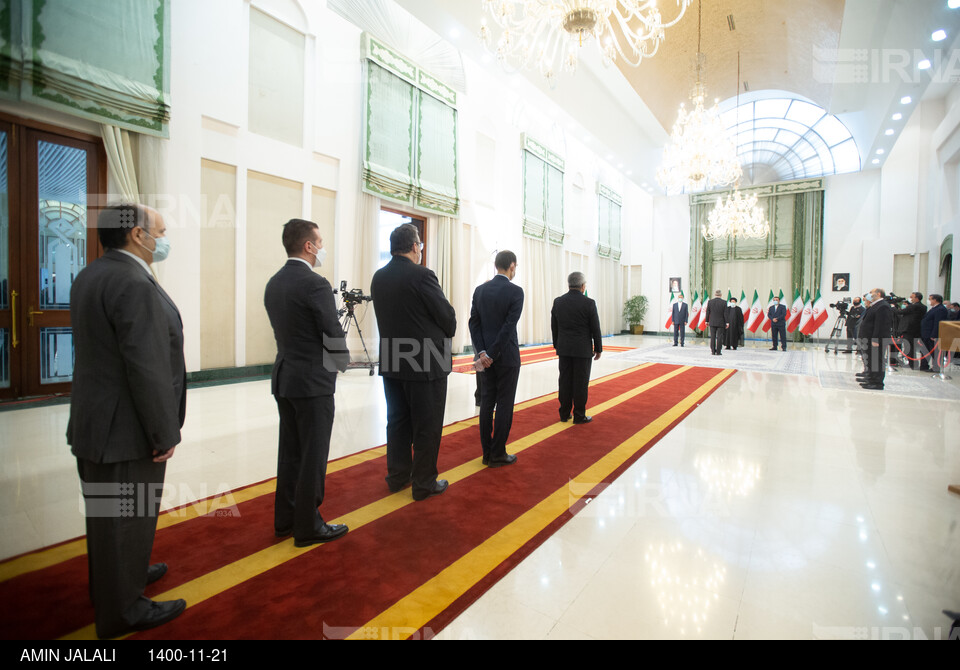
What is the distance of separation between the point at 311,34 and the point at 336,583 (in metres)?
7.90

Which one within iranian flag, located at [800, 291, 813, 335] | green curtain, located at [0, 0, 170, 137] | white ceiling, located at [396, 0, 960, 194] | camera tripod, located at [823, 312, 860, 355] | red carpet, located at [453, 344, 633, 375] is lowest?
red carpet, located at [453, 344, 633, 375]

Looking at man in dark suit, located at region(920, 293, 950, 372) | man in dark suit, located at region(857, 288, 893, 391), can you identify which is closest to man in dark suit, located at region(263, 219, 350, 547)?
man in dark suit, located at region(857, 288, 893, 391)

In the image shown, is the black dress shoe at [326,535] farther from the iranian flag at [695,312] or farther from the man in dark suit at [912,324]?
the iranian flag at [695,312]

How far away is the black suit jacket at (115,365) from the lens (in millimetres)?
1396

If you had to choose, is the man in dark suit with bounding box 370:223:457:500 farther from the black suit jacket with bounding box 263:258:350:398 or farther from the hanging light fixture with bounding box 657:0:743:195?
the hanging light fixture with bounding box 657:0:743:195

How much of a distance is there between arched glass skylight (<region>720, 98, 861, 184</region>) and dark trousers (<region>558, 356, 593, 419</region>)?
12763 mm

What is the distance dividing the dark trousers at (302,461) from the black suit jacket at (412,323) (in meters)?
0.46

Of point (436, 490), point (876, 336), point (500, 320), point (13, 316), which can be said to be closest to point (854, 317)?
point (876, 336)

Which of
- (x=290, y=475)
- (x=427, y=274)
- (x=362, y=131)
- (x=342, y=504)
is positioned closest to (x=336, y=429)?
(x=342, y=504)

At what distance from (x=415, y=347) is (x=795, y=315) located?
1598 cm

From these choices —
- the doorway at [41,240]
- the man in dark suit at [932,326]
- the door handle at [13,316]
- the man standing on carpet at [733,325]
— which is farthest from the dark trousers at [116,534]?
the man standing on carpet at [733,325]

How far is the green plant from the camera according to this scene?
17.8 m

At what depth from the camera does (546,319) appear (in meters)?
13.0
